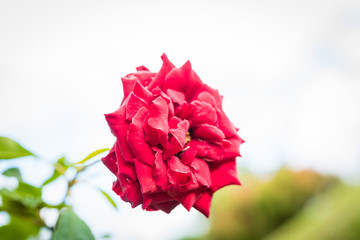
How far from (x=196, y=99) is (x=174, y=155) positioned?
7 cm

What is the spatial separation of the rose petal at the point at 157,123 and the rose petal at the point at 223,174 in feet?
0.25

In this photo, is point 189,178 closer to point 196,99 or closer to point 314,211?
point 196,99

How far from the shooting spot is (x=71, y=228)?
1.15 feet

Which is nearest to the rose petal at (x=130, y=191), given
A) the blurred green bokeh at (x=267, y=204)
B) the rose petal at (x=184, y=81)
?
the rose petal at (x=184, y=81)

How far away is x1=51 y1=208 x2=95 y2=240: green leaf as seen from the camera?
345 mm

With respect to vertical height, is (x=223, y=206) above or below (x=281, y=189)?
below

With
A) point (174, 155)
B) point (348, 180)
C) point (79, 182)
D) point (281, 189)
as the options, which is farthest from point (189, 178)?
point (281, 189)

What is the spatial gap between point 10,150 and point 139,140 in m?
0.20

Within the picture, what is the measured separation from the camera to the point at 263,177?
248 cm

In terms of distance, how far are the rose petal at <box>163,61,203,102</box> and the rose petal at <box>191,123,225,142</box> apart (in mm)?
43

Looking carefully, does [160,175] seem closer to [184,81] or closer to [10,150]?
[184,81]

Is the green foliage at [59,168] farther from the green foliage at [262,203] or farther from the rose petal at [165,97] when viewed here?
the green foliage at [262,203]

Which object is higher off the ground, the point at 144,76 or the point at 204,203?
the point at 144,76

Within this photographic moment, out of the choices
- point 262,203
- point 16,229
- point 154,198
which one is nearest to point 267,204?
point 262,203
